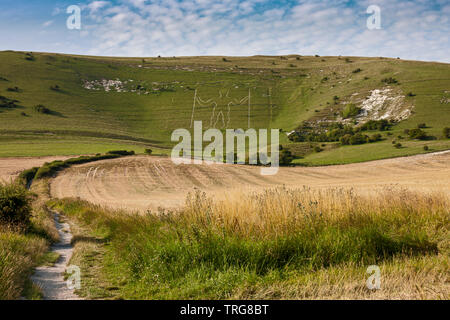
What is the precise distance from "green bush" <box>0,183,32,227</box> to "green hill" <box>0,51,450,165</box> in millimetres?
58537

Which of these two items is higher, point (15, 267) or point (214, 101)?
point (214, 101)

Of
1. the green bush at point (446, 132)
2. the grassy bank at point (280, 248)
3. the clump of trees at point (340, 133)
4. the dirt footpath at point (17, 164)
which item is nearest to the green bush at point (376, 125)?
the clump of trees at point (340, 133)

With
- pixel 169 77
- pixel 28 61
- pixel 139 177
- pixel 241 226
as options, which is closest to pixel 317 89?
pixel 169 77

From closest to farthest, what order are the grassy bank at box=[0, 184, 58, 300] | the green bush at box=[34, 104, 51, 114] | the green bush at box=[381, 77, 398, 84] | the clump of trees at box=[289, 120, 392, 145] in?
the grassy bank at box=[0, 184, 58, 300], the clump of trees at box=[289, 120, 392, 145], the green bush at box=[34, 104, 51, 114], the green bush at box=[381, 77, 398, 84]

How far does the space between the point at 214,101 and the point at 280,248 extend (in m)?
124

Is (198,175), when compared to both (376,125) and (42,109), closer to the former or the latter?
(376,125)

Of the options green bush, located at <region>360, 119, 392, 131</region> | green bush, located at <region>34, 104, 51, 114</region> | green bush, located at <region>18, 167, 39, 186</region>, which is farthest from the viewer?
green bush, located at <region>34, 104, 51, 114</region>

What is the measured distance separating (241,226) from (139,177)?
46416 mm

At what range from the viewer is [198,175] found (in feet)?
179

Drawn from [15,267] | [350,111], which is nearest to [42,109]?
[350,111]

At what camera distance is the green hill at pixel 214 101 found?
3113 inches

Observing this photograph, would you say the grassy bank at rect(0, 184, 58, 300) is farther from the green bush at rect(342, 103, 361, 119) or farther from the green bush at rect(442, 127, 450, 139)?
the green bush at rect(342, 103, 361, 119)

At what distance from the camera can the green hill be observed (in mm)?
Answer: 79062

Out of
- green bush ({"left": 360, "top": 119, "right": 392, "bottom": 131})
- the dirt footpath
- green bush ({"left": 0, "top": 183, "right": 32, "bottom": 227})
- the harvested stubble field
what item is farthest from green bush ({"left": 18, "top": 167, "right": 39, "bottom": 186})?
green bush ({"left": 360, "top": 119, "right": 392, "bottom": 131})
